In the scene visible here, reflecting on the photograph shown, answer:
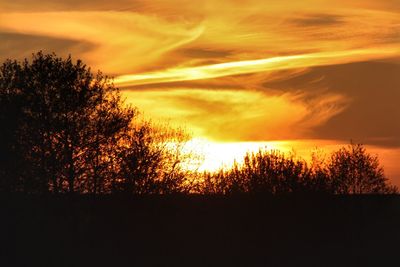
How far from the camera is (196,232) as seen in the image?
129 feet

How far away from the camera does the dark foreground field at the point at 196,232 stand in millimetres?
37844

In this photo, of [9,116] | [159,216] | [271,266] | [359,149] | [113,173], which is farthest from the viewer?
[359,149]

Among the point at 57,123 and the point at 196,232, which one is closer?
the point at 196,232

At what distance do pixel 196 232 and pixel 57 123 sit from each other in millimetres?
12212

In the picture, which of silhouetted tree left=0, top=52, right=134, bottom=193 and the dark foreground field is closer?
the dark foreground field

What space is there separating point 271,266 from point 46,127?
15819 mm

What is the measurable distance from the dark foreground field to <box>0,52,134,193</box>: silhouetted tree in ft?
18.9

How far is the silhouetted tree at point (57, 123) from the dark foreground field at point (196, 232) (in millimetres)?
5775

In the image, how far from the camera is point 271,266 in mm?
37656

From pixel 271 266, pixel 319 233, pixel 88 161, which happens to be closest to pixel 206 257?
pixel 271 266

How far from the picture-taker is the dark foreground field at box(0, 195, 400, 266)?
37.8 meters

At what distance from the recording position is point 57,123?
47875 mm

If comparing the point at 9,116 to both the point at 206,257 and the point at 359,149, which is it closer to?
the point at 206,257

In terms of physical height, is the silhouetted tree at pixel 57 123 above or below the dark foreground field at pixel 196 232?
above
